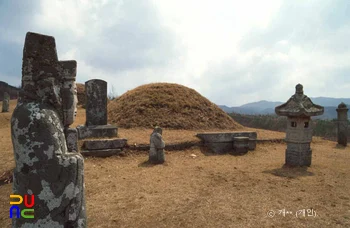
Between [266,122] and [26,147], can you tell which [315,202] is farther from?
[266,122]

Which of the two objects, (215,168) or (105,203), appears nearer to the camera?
(105,203)

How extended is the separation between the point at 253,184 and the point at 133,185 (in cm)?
292

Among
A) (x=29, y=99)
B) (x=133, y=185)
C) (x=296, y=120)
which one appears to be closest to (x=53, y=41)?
(x=29, y=99)

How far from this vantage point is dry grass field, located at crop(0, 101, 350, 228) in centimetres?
424

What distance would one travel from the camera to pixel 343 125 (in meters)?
12.8

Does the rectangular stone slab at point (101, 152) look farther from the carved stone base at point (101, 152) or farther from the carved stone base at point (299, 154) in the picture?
the carved stone base at point (299, 154)

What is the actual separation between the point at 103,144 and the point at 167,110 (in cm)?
593

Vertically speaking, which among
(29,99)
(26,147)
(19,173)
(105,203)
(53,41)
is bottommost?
(105,203)

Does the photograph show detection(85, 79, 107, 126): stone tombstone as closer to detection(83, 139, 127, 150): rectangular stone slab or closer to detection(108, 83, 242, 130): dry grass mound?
detection(108, 83, 242, 130): dry grass mound

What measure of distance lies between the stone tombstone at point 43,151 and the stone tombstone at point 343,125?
46.7 ft

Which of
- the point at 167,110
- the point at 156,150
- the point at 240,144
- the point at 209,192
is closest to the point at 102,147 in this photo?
the point at 156,150

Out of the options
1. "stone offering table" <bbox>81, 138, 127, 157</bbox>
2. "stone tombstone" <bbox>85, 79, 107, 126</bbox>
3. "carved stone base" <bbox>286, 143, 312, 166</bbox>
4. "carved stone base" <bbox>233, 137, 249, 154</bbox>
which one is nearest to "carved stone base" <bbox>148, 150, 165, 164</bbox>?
"stone offering table" <bbox>81, 138, 127, 157</bbox>

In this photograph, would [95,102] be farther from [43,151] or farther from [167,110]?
[43,151]

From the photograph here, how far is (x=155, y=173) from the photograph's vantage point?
7.16 meters
